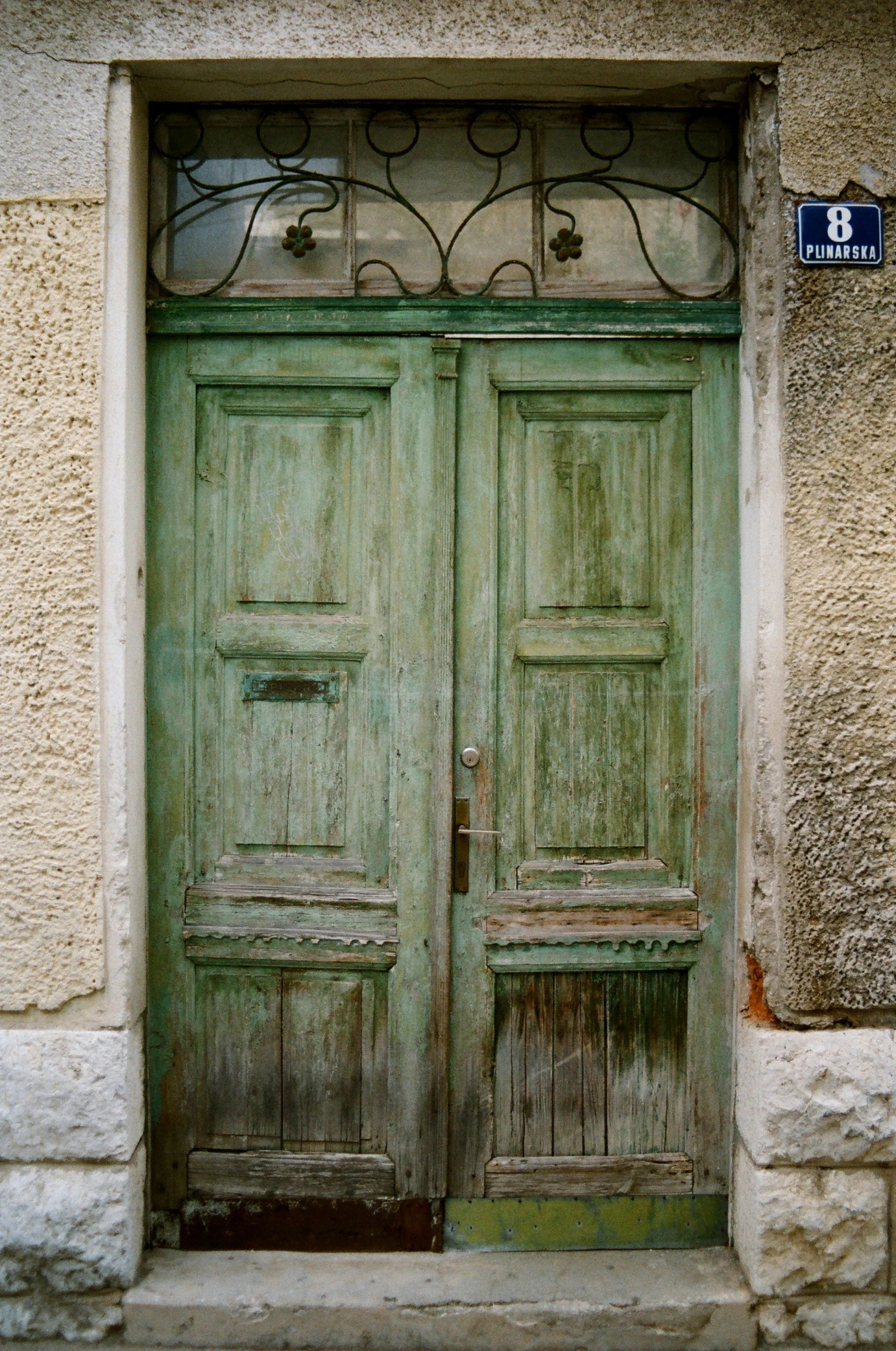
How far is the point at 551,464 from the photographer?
2758 mm

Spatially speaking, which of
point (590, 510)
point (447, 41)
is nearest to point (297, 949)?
point (590, 510)

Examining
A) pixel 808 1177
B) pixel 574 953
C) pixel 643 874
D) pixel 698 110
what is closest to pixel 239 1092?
pixel 574 953

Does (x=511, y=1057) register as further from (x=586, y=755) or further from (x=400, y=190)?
(x=400, y=190)

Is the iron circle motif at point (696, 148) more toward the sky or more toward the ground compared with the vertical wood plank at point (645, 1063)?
more toward the sky

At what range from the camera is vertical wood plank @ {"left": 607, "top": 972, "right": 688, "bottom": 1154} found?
278 centimetres

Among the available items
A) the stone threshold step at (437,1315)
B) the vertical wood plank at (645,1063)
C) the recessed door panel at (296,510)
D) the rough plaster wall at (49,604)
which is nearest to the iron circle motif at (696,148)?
the recessed door panel at (296,510)

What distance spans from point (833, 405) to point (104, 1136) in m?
2.60

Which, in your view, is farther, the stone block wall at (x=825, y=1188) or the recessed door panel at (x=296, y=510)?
the recessed door panel at (x=296, y=510)

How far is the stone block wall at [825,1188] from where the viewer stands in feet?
8.27

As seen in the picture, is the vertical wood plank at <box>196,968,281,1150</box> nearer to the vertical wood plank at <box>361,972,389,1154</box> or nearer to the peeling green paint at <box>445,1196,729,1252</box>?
the vertical wood plank at <box>361,972,389,1154</box>

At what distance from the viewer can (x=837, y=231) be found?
8.20 feet

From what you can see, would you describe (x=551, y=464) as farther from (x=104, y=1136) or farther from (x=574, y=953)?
(x=104, y=1136)

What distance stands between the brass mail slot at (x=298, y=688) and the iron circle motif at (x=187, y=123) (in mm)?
1435

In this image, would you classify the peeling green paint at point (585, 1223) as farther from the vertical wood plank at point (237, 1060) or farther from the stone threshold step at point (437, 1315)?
the vertical wood plank at point (237, 1060)
